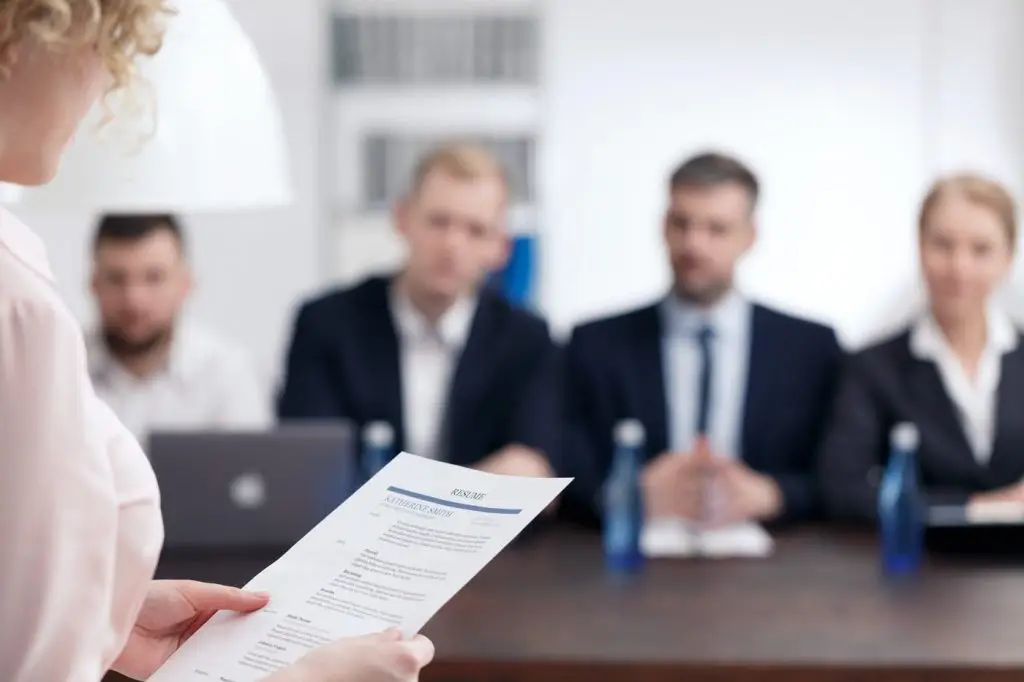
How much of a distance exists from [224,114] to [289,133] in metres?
3.44

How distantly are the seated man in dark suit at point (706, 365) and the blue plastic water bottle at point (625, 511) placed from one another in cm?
40

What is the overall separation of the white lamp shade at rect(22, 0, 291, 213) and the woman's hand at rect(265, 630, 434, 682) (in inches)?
36.3

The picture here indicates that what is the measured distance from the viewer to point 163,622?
117 cm

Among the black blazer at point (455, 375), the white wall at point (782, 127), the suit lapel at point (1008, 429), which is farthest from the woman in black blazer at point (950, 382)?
the white wall at point (782, 127)

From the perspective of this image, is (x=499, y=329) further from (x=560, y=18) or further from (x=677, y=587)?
(x=560, y=18)

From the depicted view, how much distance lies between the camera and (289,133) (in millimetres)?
5145

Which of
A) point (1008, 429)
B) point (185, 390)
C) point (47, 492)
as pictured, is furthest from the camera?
point (185, 390)

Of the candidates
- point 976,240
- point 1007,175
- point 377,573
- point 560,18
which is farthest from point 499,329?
point 1007,175

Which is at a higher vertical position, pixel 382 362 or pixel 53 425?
pixel 53 425

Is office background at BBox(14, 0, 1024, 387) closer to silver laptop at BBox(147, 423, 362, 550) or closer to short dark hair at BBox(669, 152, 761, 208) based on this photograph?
short dark hair at BBox(669, 152, 761, 208)

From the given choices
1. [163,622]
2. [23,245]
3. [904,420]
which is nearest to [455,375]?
[904,420]

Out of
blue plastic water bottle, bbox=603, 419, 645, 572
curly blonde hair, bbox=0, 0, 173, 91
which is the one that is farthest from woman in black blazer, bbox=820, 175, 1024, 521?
curly blonde hair, bbox=0, 0, 173, 91

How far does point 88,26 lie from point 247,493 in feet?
5.83

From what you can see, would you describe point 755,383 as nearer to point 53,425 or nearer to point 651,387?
point 651,387
